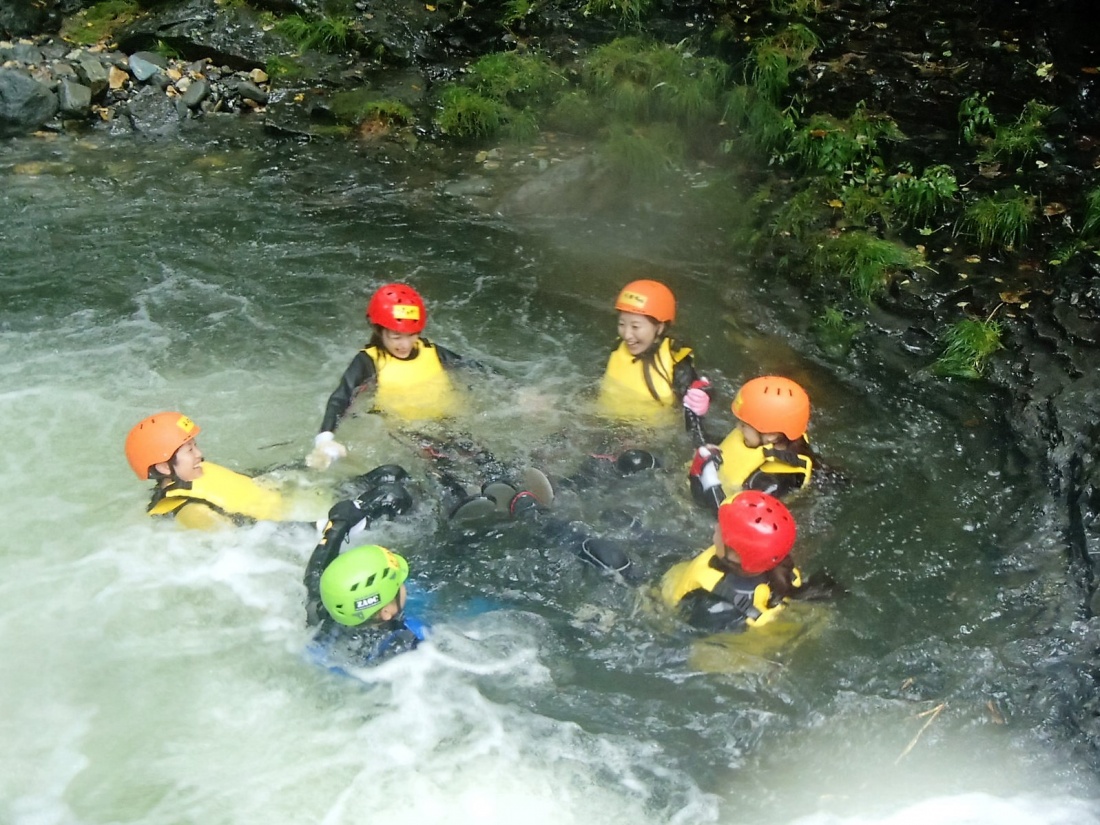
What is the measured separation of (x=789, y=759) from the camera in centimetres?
500

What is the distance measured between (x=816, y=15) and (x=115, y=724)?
1086cm

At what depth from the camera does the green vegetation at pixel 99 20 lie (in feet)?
46.4

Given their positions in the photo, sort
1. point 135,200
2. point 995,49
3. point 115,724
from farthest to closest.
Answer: point 135,200
point 995,49
point 115,724

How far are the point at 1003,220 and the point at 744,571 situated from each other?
5263 millimetres

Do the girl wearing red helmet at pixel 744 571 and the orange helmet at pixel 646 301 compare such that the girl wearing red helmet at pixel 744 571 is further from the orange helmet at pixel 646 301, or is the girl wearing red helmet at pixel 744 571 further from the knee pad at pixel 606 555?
the orange helmet at pixel 646 301

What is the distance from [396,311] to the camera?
6801 mm

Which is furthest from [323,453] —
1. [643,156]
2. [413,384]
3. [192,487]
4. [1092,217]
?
[1092,217]

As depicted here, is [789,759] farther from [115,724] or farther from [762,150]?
[762,150]

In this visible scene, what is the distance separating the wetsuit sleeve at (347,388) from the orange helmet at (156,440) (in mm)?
1126

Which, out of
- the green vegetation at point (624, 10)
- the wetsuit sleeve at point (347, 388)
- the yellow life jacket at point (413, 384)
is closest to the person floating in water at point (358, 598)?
the wetsuit sleeve at point (347, 388)

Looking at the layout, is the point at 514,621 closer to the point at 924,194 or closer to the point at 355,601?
the point at 355,601

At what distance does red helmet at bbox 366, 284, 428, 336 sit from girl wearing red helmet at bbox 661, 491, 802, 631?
2836mm

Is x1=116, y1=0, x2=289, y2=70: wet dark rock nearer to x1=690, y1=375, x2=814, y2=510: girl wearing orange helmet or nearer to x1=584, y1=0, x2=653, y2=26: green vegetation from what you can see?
x1=584, y1=0, x2=653, y2=26: green vegetation

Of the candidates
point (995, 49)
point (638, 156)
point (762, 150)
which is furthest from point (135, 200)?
point (995, 49)
